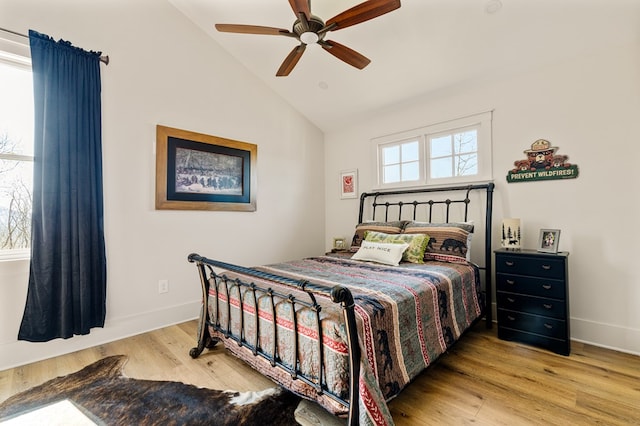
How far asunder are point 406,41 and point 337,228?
2511 millimetres

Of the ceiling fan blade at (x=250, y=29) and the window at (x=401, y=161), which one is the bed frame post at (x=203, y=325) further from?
the window at (x=401, y=161)

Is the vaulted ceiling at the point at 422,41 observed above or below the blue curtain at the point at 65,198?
above

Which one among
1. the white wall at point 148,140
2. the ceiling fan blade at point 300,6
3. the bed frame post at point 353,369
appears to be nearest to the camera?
the bed frame post at point 353,369

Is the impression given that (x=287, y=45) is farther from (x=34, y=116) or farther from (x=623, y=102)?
(x=623, y=102)

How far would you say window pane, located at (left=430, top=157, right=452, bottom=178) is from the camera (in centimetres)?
324

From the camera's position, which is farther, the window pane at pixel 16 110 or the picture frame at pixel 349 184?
the picture frame at pixel 349 184

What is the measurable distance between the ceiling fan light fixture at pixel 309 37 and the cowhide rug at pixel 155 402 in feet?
7.79

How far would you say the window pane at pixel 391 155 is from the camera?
145 inches

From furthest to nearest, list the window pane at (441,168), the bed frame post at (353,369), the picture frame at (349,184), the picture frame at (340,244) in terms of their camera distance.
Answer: the picture frame at (349,184) → the picture frame at (340,244) → the window pane at (441,168) → the bed frame post at (353,369)

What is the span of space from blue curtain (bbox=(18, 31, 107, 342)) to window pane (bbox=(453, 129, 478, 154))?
3.46m

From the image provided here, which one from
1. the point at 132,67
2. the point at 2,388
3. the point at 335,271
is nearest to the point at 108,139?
the point at 132,67

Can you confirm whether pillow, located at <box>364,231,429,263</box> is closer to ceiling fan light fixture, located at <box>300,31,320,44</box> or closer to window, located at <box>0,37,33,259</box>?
ceiling fan light fixture, located at <box>300,31,320,44</box>

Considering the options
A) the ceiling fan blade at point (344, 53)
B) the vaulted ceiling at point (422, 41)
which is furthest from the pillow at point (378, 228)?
the ceiling fan blade at point (344, 53)

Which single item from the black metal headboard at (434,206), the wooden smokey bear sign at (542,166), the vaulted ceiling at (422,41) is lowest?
the black metal headboard at (434,206)
